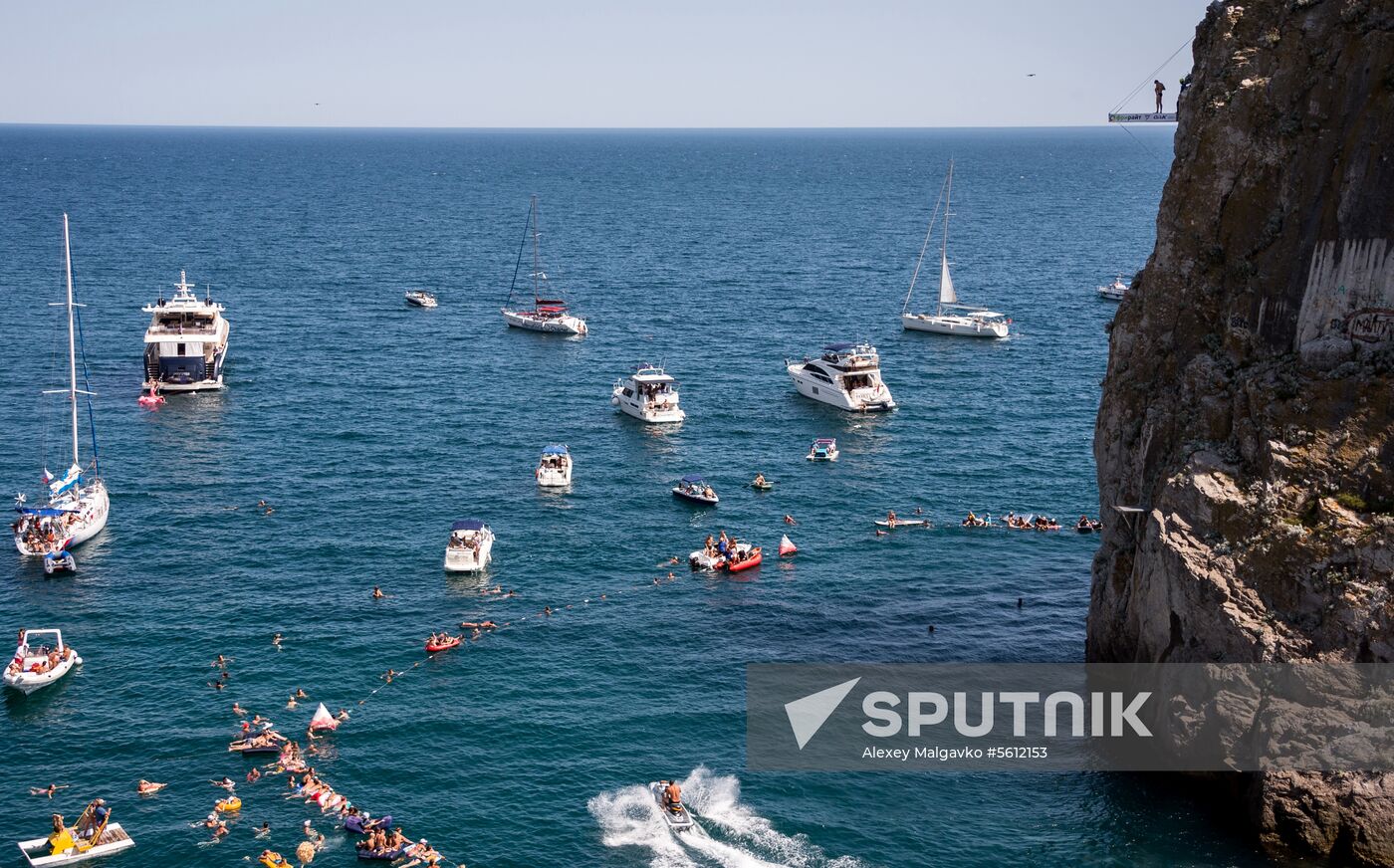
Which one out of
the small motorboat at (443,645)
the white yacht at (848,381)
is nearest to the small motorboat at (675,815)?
the small motorboat at (443,645)

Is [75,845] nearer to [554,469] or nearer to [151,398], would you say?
[554,469]

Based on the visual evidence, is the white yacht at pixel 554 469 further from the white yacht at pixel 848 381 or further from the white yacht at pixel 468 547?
the white yacht at pixel 848 381

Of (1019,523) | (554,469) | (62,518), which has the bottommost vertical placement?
(62,518)

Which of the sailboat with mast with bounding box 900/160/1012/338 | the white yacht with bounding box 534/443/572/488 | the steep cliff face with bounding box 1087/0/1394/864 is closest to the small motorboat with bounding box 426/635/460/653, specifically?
the white yacht with bounding box 534/443/572/488

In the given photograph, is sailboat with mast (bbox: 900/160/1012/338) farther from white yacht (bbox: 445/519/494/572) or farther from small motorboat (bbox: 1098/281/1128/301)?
white yacht (bbox: 445/519/494/572)

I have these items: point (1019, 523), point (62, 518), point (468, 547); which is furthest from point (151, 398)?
point (1019, 523)

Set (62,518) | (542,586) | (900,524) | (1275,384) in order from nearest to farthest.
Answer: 1. (1275,384)
2. (542,586)
3. (62,518)
4. (900,524)

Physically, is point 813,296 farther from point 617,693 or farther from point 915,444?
point 617,693
